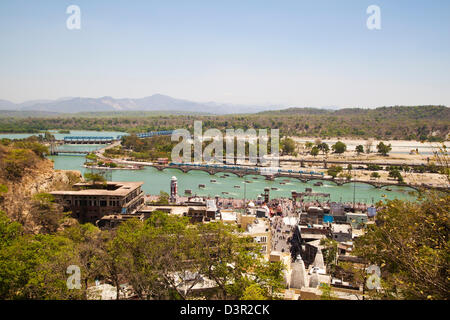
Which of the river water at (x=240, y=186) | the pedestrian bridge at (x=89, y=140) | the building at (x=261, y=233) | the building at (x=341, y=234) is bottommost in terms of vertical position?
the river water at (x=240, y=186)

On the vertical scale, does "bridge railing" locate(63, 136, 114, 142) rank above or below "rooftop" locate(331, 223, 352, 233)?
above

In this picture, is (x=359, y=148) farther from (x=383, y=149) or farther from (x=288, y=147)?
(x=288, y=147)

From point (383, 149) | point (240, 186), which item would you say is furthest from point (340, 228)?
point (383, 149)

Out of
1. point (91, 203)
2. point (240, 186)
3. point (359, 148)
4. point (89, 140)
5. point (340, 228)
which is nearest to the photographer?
point (340, 228)

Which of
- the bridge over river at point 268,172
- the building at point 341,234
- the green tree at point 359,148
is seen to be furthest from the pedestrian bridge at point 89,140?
the building at point 341,234

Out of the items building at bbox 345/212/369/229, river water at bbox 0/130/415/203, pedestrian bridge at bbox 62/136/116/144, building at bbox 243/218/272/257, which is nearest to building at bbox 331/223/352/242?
building at bbox 243/218/272/257

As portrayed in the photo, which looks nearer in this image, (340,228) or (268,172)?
(340,228)

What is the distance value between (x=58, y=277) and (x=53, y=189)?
10929 millimetres

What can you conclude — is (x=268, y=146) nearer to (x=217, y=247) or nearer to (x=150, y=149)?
(x=150, y=149)

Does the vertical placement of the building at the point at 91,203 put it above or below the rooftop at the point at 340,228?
above

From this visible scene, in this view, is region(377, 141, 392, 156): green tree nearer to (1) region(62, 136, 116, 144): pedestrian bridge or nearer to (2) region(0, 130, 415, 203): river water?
(2) region(0, 130, 415, 203): river water

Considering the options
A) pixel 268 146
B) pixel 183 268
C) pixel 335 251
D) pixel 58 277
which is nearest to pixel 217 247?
pixel 183 268

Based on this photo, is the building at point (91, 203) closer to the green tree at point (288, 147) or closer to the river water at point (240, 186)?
the river water at point (240, 186)
